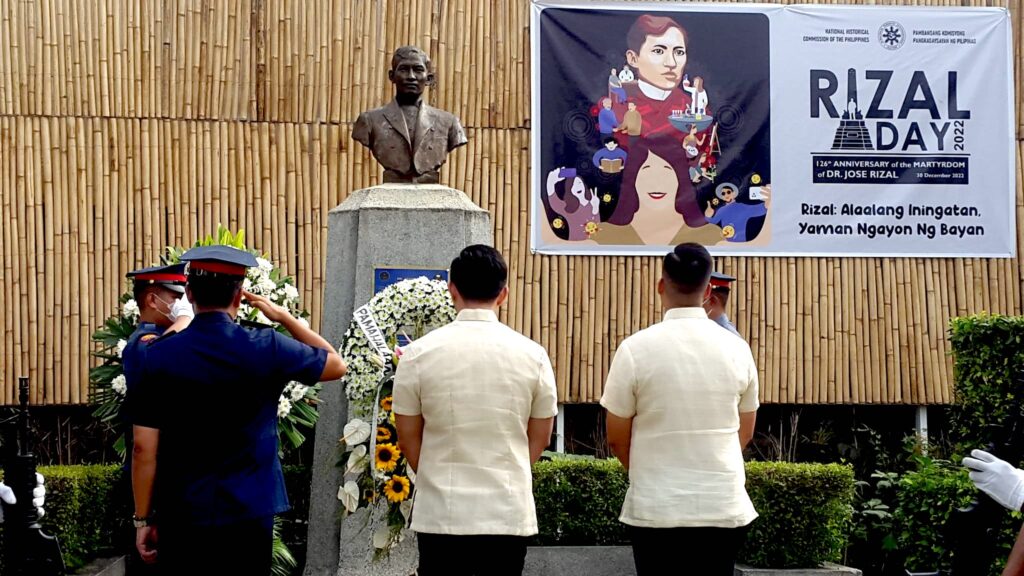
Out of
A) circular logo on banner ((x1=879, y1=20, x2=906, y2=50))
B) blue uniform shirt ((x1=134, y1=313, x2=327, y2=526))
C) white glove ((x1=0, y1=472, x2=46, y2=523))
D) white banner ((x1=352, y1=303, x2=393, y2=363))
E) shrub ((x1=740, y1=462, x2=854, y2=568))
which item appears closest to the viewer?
blue uniform shirt ((x1=134, y1=313, x2=327, y2=526))

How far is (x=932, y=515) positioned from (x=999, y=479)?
115 inches

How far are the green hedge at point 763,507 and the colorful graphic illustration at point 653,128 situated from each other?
259 centimetres

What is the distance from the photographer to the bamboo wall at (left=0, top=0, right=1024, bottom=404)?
8.28 metres

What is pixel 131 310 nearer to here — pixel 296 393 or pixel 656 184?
pixel 296 393

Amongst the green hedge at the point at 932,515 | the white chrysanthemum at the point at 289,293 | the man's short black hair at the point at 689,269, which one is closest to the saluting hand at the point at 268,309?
the man's short black hair at the point at 689,269

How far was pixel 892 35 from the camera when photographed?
8938 millimetres

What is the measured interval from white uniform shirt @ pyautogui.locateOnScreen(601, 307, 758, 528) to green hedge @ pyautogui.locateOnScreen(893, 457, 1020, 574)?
2789mm

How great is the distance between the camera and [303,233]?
8438 millimetres

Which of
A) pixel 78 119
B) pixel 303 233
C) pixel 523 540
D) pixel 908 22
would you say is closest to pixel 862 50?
pixel 908 22

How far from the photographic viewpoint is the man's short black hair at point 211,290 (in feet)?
11.8

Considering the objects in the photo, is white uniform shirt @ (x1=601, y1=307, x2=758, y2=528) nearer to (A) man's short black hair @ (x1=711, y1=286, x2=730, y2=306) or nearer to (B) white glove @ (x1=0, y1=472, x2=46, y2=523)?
Result: (A) man's short black hair @ (x1=711, y1=286, x2=730, y2=306)

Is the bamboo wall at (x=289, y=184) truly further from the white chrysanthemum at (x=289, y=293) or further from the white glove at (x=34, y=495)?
the white glove at (x=34, y=495)

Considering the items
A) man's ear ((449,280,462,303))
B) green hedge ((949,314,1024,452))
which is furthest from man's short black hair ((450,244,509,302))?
green hedge ((949,314,1024,452))

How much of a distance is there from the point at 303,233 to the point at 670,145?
261 centimetres
